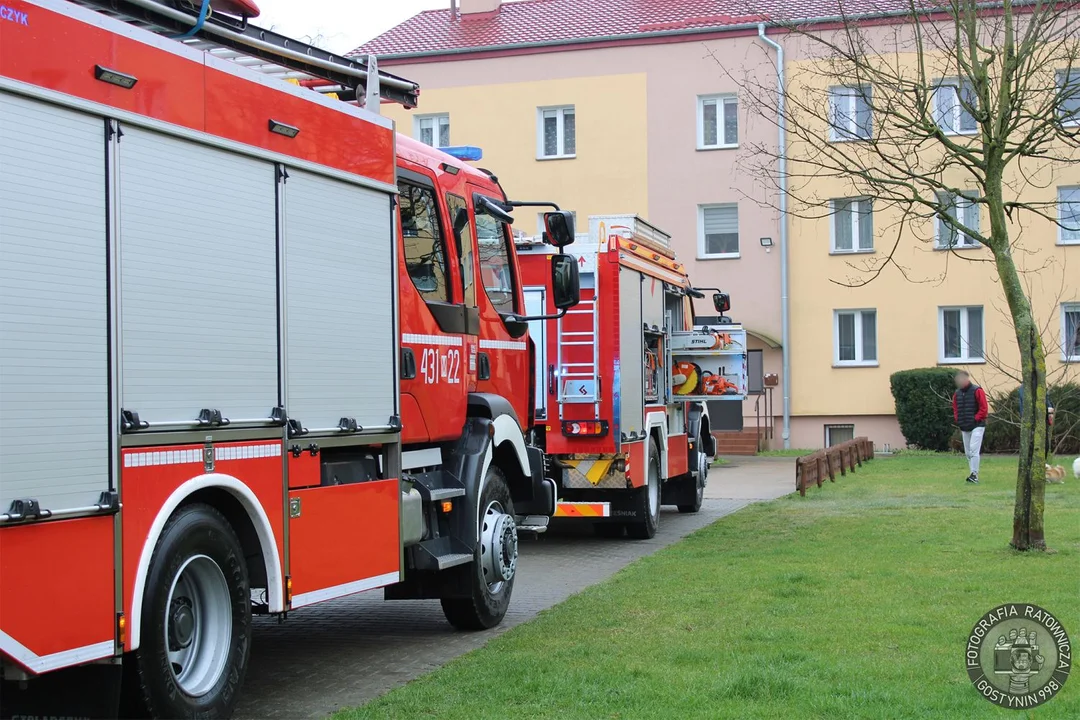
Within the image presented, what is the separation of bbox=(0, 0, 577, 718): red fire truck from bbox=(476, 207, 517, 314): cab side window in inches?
26.0

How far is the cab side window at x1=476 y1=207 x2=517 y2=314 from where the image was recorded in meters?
9.56

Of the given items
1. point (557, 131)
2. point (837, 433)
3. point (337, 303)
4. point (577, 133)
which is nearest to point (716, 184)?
point (577, 133)

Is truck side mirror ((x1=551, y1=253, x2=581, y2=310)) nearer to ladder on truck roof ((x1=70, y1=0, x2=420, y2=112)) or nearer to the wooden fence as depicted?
ladder on truck roof ((x1=70, y1=0, x2=420, y2=112))

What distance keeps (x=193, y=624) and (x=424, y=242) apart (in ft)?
10.8

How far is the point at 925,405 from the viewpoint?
30344 millimetres

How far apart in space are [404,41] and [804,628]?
3035cm

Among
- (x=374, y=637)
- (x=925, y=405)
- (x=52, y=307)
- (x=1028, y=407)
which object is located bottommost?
(x=374, y=637)

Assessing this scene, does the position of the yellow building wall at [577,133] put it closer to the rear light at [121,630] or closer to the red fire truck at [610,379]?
the red fire truck at [610,379]

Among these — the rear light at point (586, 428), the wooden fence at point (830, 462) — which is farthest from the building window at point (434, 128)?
the rear light at point (586, 428)

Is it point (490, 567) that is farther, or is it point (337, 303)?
point (490, 567)

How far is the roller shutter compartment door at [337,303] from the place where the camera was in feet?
22.2

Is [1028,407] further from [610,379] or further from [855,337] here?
[855,337]

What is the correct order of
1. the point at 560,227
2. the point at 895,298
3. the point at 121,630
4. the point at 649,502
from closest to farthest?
1. the point at 121,630
2. the point at 560,227
3. the point at 649,502
4. the point at 895,298

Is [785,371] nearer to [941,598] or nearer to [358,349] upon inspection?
[941,598]
